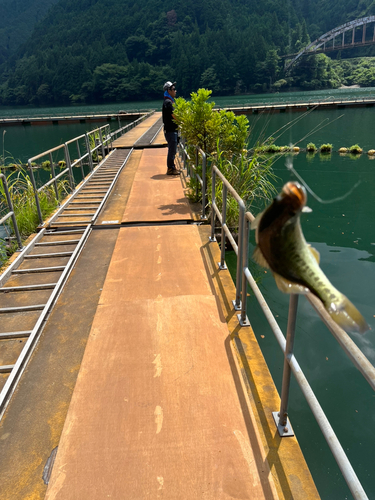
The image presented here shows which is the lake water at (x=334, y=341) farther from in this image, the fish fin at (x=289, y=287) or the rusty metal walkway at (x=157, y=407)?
the rusty metal walkway at (x=157, y=407)

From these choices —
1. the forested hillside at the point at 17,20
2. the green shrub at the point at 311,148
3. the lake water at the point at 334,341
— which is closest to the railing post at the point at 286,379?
the lake water at the point at 334,341

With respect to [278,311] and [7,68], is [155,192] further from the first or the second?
[7,68]

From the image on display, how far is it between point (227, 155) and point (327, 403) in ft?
12.3

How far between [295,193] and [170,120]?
6.84m

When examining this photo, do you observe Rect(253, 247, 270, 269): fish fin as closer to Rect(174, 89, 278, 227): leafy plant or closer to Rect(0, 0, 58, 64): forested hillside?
Rect(174, 89, 278, 227): leafy plant

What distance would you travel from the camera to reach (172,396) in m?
2.13

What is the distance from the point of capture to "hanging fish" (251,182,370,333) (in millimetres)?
446

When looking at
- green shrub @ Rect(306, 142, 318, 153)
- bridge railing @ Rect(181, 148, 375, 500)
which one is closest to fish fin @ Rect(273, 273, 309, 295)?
bridge railing @ Rect(181, 148, 375, 500)

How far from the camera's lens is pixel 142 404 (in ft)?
6.84

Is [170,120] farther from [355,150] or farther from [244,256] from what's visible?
[355,150]

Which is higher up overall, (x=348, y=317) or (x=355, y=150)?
(x=348, y=317)

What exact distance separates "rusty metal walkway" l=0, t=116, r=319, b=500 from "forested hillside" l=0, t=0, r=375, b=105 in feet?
217

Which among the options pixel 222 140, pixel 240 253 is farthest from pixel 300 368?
Answer: pixel 222 140

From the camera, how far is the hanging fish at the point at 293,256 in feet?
1.46
